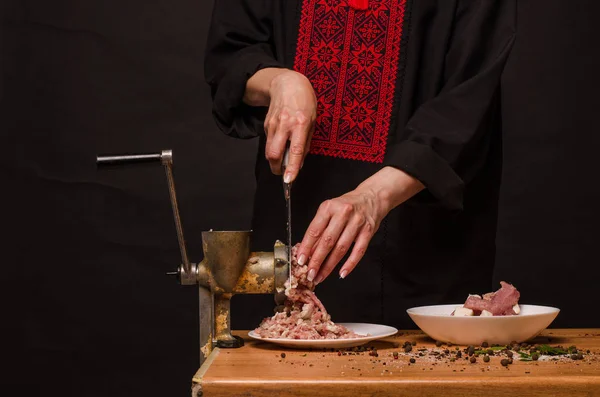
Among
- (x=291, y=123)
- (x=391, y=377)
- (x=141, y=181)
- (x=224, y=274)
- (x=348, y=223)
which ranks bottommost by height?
(x=391, y=377)

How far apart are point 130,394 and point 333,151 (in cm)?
173

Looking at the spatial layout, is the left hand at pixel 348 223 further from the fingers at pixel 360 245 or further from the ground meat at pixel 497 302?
the ground meat at pixel 497 302

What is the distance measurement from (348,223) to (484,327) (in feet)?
1.22

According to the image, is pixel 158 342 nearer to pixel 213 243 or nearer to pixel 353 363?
pixel 213 243

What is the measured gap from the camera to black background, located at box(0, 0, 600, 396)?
3758 mm

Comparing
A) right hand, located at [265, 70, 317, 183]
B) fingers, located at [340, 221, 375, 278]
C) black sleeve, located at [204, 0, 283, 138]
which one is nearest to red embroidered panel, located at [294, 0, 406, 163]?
black sleeve, located at [204, 0, 283, 138]

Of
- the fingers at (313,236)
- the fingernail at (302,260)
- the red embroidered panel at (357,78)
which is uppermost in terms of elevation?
the red embroidered panel at (357,78)

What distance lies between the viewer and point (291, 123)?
2.18m

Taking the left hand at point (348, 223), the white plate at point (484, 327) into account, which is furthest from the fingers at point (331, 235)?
the white plate at point (484, 327)

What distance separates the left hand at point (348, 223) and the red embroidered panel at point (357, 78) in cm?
39

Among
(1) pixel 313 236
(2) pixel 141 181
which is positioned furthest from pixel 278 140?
(2) pixel 141 181

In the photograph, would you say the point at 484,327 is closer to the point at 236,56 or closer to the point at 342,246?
the point at 342,246

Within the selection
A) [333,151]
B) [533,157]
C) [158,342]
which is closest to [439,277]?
[333,151]

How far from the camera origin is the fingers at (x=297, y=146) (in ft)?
6.98
